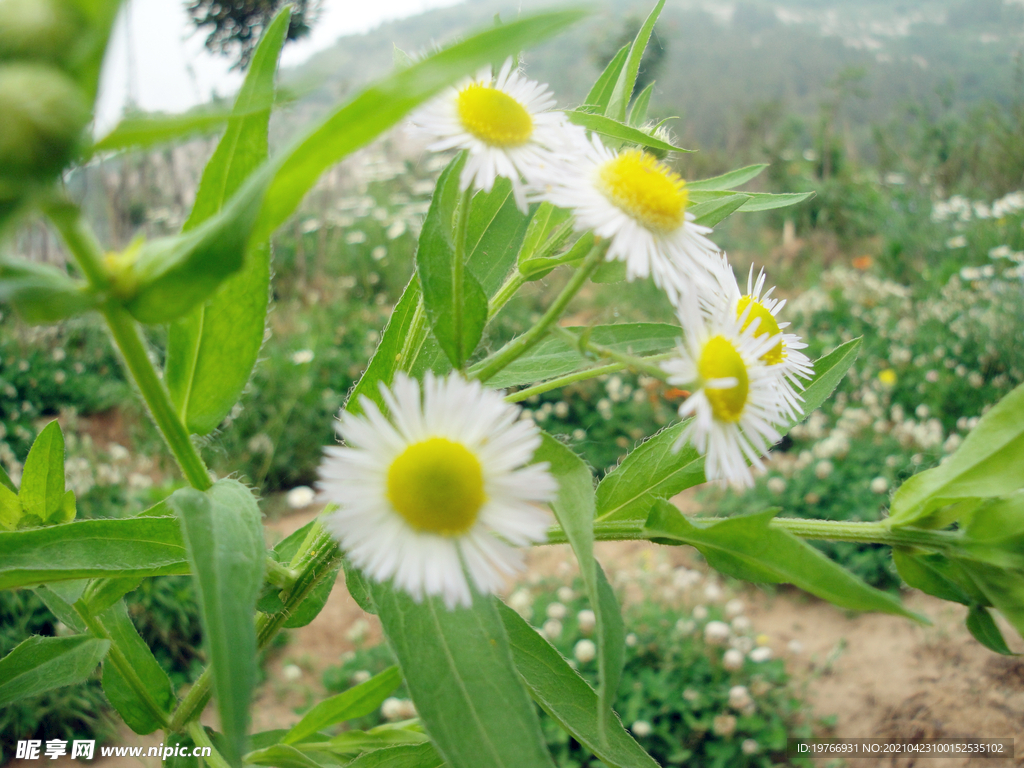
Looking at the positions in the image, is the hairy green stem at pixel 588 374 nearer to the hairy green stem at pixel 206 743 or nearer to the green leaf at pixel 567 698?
the green leaf at pixel 567 698

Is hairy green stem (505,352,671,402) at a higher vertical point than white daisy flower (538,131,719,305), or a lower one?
lower

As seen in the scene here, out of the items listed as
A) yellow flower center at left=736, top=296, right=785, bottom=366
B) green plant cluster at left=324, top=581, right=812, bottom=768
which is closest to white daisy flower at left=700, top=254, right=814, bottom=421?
yellow flower center at left=736, top=296, right=785, bottom=366

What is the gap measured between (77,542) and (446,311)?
26cm

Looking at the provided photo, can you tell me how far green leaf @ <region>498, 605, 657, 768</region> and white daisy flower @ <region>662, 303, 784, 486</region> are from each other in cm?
19

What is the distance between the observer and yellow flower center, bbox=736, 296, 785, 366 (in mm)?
394

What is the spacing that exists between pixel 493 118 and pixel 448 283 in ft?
0.30

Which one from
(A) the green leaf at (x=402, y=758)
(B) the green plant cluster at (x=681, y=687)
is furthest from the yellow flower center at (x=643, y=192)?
(B) the green plant cluster at (x=681, y=687)

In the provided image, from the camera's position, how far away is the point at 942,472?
1.37 ft

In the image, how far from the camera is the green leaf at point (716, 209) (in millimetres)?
405

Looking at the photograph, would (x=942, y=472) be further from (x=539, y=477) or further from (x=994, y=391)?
(x=994, y=391)

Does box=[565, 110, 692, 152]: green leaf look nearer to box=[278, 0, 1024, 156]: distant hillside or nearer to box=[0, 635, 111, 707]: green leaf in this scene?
box=[0, 635, 111, 707]: green leaf

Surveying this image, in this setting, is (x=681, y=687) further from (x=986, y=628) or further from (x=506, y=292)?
(x=506, y=292)

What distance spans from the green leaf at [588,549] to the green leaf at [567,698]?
11 centimetres

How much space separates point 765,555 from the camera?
0.36 m
